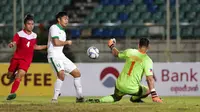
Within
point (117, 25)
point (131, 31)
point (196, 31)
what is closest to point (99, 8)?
point (131, 31)

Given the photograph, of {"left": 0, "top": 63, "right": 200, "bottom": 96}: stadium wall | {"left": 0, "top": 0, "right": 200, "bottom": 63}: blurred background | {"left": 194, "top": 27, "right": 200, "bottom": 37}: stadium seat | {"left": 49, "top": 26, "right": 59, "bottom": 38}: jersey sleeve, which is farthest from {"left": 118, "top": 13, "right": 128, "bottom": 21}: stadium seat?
{"left": 49, "top": 26, "right": 59, "bottom": 38}: jersey sleeve

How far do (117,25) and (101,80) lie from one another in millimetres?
4585

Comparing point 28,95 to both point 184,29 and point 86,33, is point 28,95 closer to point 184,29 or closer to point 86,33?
point 86,33

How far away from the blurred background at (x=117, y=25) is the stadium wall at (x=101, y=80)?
68cm

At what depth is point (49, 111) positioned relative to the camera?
1308 cm

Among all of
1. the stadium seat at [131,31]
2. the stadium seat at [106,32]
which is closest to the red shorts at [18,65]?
the stadium seat at [131,31]

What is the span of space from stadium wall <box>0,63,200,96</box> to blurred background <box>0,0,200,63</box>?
2.23 feet

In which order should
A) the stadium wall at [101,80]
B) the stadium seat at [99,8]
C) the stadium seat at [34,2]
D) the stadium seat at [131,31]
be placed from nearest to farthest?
the stadium wall at [101,80] → the stadium seat at [131,31] → the stadium seat at [34,2] → the stadium seat at [99,8]

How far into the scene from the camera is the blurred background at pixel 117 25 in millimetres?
23875

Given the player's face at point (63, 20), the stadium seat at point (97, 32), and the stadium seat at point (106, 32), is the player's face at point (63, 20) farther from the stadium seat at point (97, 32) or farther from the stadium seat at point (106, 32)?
the stadium seat at point (106, 32)

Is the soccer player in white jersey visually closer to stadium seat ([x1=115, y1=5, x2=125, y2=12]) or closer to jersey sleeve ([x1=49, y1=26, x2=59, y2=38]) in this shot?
jersey sleeve ([x1=49, y1=26, x2=59, y2=38])

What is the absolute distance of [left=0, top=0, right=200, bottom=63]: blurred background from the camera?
940 inches

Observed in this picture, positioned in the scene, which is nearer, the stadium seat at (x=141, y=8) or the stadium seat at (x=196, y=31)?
the stadium seat at (x=196, y=31)

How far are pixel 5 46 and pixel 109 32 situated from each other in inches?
204
